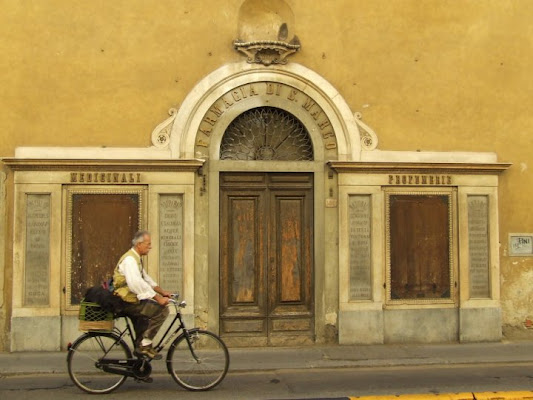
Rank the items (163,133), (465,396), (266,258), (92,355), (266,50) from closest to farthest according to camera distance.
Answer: (465,396) < (92,355) < (163,133) < (266,50) < (266,258)

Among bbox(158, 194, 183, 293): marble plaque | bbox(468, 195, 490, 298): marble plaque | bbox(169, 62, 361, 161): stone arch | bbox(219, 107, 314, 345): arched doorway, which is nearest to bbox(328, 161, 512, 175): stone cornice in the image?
bbox(169, 62, 361, 161): stone arch

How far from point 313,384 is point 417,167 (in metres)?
4.21

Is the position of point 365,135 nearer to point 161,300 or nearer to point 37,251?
point 161,300

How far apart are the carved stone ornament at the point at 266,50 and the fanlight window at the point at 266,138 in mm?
770

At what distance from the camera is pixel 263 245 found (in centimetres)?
1051

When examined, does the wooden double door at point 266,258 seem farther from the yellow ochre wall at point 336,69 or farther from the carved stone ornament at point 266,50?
the carved stone ornament at point 266,50

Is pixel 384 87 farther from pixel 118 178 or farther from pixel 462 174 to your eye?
pixel 118 178

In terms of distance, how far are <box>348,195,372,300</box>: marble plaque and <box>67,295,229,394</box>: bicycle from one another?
354 centimetres

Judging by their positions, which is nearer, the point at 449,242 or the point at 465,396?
the point at 465,396

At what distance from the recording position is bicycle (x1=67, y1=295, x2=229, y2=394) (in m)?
7.32

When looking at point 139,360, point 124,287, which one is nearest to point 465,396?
point 139,360

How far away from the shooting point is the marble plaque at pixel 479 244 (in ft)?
35.6

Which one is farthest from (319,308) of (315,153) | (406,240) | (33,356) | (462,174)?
(33,356)

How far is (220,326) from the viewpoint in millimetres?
10352
